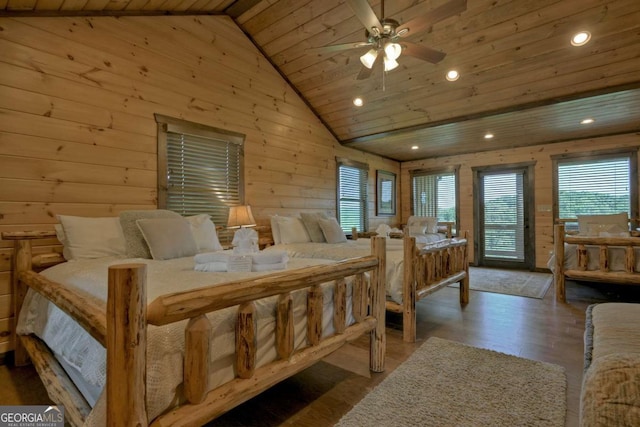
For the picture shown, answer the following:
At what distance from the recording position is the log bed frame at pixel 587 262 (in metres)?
3.33

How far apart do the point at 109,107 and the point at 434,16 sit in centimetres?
287

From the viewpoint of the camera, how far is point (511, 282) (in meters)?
4.91

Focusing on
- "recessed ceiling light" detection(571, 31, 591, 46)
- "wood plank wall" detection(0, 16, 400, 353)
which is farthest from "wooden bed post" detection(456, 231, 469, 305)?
"wood plank wall" detection(0, 16, 400, 353)

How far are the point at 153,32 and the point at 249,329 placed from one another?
11.2 ft

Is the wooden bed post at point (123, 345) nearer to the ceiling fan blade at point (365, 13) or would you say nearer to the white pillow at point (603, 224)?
the ceiling fan blade at point (365, 13)

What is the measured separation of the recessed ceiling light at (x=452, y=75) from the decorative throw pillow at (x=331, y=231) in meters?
2.31

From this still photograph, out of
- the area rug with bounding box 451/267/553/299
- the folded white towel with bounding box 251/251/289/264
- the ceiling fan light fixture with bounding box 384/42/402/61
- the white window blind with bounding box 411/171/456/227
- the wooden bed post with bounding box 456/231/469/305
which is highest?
the ceiling fan light fixture with bounding box 384/42/402/61

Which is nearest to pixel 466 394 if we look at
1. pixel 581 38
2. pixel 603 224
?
pixel 581 38

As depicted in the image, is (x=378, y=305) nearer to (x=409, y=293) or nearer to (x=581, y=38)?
(x=409, y=293)

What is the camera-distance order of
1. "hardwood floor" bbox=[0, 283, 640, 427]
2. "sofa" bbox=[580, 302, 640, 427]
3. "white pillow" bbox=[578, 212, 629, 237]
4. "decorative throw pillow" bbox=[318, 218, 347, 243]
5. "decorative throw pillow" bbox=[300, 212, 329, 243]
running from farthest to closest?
"white pillow" bbox=[578, 212, 629, 237] < "decorative throw pillow" bbox=[300, 212, 329, 243] < "decorative throw pillow" bbox=[318, 218, 347, 243] < "hardwood floor" bbox=[0, 283, 640, 427] < "sofa" bbox=[580, 302, 640, 427]

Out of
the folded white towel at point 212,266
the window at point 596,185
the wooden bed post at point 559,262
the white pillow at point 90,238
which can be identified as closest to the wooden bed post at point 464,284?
the wooden bed post at point 559,262

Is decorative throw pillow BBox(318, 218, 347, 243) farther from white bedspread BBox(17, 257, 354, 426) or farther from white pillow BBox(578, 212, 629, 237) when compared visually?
white pillow BBox(578, 212, 629, 237)

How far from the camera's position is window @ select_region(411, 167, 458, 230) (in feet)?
22.6

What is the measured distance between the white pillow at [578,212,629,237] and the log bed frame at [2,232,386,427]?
4.13 meters
